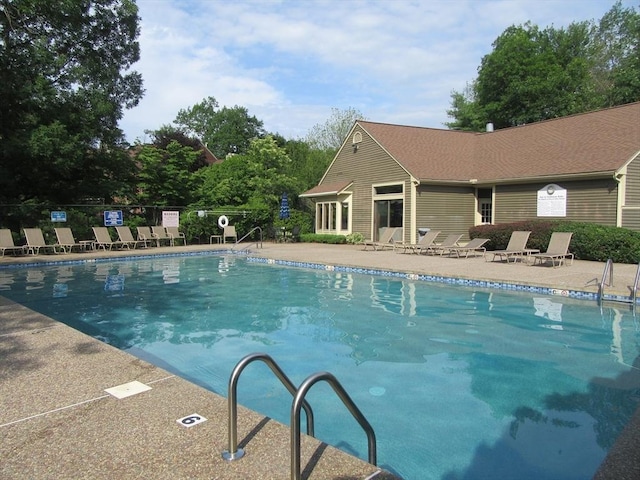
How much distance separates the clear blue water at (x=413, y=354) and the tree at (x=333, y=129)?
27.1m

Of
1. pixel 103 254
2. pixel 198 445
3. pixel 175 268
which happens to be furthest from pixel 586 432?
pixel 103 254

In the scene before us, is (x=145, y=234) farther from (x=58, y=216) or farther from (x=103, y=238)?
(x=58, y=216)

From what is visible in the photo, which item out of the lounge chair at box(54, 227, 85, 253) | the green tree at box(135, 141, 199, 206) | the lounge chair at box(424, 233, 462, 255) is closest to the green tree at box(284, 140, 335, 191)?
the green tree at box(135, 141, 199, 206)

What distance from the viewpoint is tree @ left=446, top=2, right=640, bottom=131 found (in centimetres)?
3216

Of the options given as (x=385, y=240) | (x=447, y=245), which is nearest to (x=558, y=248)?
(x=447, y=245)

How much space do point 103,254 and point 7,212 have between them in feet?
14.4

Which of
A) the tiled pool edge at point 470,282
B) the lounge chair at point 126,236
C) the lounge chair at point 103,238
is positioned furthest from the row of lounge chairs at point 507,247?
the lounge chair at point 103,238

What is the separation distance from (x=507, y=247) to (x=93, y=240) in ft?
53.9

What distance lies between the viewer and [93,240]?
2003 centimetres

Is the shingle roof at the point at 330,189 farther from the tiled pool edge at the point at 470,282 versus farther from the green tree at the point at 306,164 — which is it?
the tiled pool edge at the point at 470,282

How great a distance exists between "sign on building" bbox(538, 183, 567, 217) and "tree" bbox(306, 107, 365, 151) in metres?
22.0

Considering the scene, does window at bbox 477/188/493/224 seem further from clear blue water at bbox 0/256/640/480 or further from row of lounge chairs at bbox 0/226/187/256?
row of lounge chairs at bbox 0/226/187/256

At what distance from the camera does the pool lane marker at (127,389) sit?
3.83 metres

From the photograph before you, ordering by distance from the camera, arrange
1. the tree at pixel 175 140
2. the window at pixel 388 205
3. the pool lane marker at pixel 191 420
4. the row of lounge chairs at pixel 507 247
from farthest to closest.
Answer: the tree at pixel 175 140 < the window at pixel 388 205 < the row of lounge chairs at pixel 507 247 < the pool lane marker at pixel 191 420
